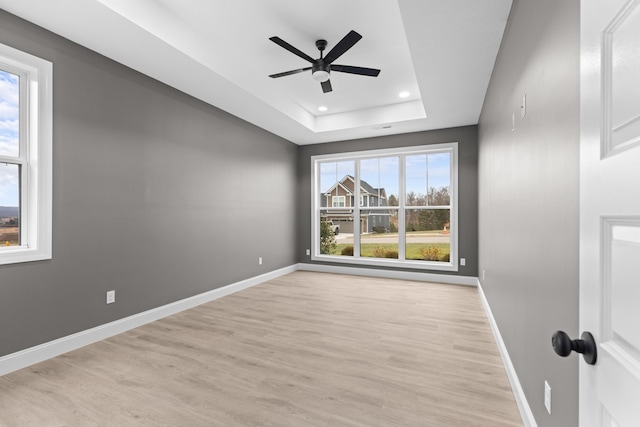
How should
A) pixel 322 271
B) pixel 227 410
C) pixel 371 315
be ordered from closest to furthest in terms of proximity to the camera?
pixel 227 410 → pixel 371 315 → pixel 322 271

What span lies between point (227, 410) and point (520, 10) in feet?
10.1

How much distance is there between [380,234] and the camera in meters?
5.86

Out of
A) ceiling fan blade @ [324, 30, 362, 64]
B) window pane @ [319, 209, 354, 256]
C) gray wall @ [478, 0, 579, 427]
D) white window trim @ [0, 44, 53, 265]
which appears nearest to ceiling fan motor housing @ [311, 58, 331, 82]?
ceiling fan blade @ [324, 30, 362, 64]

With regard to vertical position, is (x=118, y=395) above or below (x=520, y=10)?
below

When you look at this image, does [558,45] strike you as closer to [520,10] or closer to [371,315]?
[520,10]

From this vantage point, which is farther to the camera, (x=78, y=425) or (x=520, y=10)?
(x=520, y=10)

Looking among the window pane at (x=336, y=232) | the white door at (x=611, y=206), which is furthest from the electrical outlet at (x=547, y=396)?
the window pane at (x=336, y=232)

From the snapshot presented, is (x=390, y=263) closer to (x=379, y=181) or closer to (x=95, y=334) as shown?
(x=379, y=181)

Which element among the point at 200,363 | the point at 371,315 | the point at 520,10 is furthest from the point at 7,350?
the point at 520,10

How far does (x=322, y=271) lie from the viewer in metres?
6.08

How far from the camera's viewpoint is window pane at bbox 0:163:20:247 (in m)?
2.36

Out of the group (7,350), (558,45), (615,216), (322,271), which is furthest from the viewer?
(322,271)

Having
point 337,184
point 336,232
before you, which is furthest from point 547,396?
point 337,184

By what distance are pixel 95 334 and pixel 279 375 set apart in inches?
73.7
